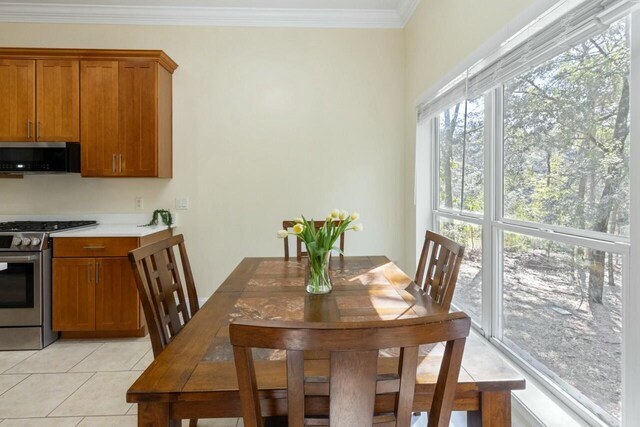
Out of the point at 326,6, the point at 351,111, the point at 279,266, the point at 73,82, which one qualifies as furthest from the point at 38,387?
the point at 326,6

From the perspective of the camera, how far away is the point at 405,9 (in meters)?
3.40

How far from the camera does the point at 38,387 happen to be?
2381 millimetres

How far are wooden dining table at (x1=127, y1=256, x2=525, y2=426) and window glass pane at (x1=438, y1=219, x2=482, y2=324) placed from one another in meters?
0.91

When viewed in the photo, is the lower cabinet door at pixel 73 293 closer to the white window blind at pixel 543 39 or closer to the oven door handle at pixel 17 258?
the oven door handle at pixel 17 258

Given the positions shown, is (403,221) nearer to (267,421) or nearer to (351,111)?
(351,111)

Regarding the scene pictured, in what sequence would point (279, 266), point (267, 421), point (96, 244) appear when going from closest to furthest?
point (267, 421) < point (279, 266) < point (96, 244)

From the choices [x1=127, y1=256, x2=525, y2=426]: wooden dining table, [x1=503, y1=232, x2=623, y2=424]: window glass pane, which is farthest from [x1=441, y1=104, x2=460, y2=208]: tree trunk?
[x1=127, y1=256, x2=525, y2=426]: wooden dining table

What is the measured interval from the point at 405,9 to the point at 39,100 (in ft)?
10.7

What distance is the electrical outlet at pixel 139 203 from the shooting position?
3.56 m

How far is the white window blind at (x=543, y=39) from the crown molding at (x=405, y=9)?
4.35 feet

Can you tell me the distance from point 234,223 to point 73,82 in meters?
1.80

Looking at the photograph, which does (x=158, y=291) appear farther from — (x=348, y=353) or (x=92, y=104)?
(x=92, y=104)

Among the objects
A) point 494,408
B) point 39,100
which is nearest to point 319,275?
point 494,408

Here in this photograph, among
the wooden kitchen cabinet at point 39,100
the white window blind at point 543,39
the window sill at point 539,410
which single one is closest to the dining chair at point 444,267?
the window sill at point 539,410
